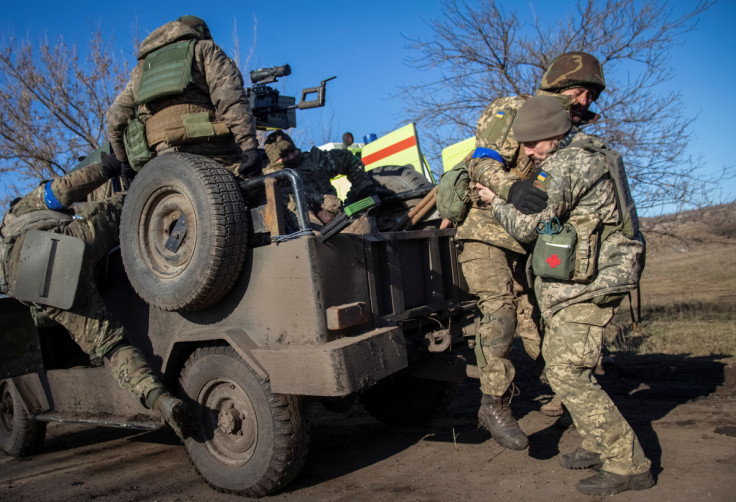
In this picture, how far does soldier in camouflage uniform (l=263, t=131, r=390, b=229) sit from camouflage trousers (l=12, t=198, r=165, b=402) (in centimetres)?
164

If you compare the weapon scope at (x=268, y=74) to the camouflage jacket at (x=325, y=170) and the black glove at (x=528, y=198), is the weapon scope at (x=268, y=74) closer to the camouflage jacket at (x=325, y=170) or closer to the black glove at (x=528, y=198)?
the camouflage jacket at (x=325, y=170)

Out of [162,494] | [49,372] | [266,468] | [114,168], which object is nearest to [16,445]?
[49,372]

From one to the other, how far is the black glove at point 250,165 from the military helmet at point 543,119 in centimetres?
166

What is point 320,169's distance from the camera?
6293mm

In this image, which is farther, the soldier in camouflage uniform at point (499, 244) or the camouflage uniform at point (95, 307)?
the camouflage uniform at point (95, 307)

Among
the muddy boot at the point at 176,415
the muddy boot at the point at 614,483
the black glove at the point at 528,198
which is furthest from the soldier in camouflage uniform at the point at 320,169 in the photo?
the muddy boot at the point at 614,483

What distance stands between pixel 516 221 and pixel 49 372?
3778 mm

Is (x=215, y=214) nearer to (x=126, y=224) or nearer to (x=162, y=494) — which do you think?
(x=126, y=224)

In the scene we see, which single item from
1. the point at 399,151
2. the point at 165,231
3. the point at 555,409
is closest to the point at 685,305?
the point at 399,151

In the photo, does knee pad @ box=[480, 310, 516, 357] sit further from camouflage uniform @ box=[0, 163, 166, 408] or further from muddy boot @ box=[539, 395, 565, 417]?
camouflage uniform @ box=[0, 163, 166, 408]

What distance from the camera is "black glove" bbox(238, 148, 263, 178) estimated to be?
3869mm

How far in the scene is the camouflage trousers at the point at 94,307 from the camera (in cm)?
417

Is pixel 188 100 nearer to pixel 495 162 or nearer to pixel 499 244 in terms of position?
pixel 495 162

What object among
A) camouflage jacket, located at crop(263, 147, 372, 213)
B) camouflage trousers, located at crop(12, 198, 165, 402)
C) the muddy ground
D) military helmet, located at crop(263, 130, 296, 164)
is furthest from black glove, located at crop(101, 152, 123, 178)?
the muddy ground
